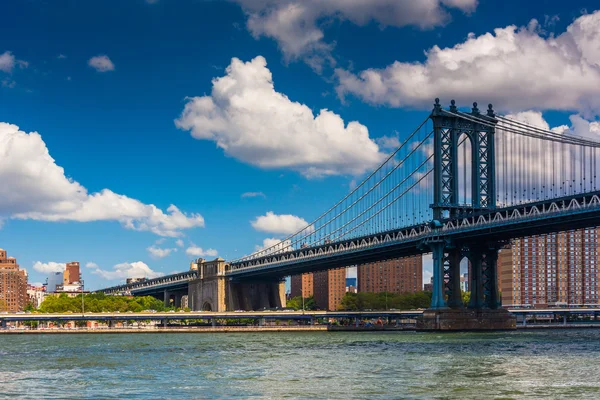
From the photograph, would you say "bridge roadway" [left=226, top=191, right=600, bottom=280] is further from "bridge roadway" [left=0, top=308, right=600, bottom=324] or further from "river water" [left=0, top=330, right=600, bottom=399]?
"river water" [left=0, top=330, right=600, bottom=399]

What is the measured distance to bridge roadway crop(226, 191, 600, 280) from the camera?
327 feet

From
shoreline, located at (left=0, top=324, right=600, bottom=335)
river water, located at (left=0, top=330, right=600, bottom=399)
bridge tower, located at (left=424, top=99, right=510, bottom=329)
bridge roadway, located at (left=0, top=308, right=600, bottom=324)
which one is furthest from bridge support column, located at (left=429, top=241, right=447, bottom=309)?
bridge roadway, located at (left=0, top=308, right=600, bottom=324)

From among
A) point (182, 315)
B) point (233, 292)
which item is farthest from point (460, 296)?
point (233, 292)

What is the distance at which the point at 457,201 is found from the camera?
122688 millimetres

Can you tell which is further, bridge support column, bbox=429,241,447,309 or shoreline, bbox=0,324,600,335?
shoreline, bbox=0,324,600,335

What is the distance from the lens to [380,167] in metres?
145

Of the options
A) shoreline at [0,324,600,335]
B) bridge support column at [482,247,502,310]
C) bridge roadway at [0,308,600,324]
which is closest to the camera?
bridge support column at [482,247,502,310]

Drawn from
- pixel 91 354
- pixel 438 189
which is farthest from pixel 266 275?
pixel 91 354

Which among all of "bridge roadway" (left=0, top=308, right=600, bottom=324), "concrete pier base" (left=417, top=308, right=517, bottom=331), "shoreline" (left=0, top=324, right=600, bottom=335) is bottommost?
"shoreline" (left=0, top=324, right=600, bottom=335)

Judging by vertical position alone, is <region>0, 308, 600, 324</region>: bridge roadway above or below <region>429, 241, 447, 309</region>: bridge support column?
below

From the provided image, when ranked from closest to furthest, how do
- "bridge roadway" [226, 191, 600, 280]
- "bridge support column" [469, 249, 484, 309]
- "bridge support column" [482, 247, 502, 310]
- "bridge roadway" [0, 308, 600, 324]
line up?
"bridge roadway" [226, 191, 600, 280]
"bridge support column" [469, 249, 484, 309]
"bridge support column" [482, 247, 502, 310]
"bridge roadway" [0, 308, 600, 324]

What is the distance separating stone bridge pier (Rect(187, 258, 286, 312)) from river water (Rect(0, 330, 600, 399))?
10375 centimetres

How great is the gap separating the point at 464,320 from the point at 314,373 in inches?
2630

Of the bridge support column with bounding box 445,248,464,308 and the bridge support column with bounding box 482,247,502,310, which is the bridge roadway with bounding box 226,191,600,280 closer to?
the bridge support column with bounding box 445,248,464,308
